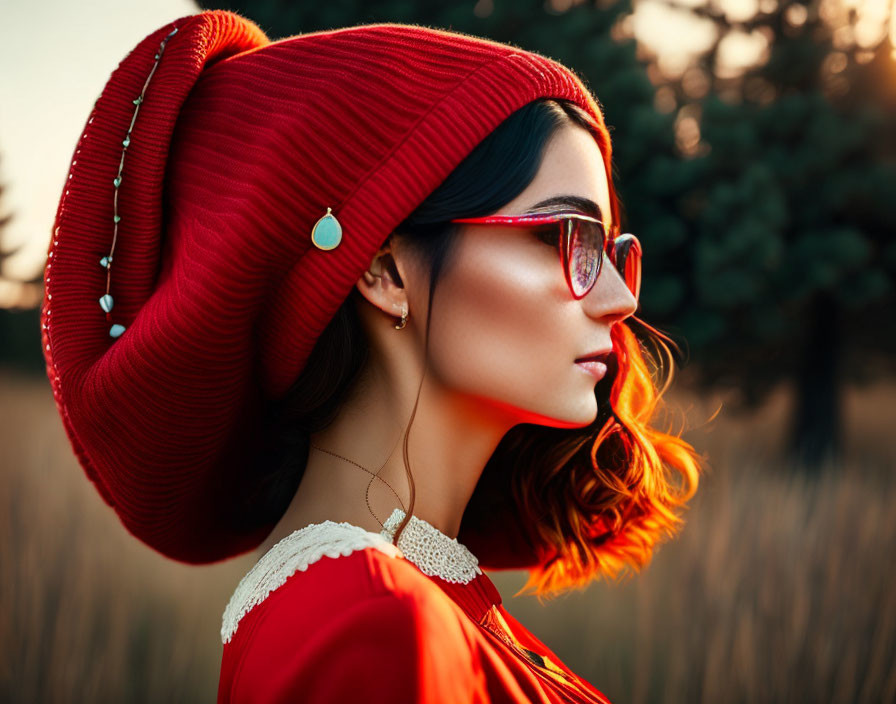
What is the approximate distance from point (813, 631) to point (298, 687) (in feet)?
10.9

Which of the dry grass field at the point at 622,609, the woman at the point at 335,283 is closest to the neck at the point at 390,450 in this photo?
the woman at the point at 335,283

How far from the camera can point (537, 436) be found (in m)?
2.13

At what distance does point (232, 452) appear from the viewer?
178cm

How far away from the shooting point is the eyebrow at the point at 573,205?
1.49 m

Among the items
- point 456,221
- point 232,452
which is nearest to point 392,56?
point 456,221

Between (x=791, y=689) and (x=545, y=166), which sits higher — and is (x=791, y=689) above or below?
below

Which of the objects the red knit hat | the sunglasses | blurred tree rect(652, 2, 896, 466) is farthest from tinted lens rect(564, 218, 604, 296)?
blurred tree rect(652, 2, 896, 466)

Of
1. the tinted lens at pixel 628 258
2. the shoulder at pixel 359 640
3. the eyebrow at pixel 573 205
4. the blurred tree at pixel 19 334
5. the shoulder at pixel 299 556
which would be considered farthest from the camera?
the blurred tree at pixel 19 334

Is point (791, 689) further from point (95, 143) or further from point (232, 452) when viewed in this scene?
point (95, 143)

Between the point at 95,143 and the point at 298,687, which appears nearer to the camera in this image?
the point at 298,687

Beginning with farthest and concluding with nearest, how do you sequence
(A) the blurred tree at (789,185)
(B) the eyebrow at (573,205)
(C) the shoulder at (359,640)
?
(A) the blurred tree at (789,185) < (B) the eyebrow at (573,205) < (C) the shoulder at (359,640)

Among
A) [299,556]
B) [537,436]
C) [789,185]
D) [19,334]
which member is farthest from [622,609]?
[19,334]

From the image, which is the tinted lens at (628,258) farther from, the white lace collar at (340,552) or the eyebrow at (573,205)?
the white lace collar at (340,552)

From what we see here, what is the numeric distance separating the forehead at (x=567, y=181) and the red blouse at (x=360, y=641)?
0.68 metres
